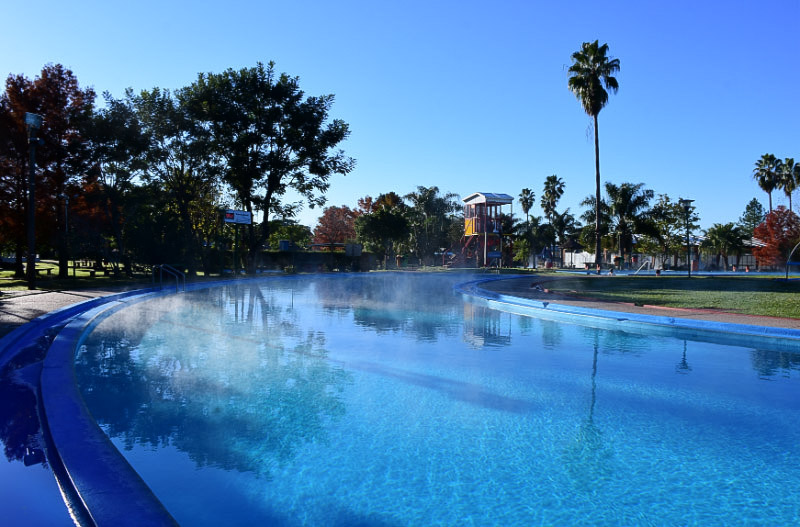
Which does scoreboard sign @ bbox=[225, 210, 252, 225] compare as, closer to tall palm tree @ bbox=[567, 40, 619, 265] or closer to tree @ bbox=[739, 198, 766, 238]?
tall palm tree @ bbox=[567, 40, 619, 265]

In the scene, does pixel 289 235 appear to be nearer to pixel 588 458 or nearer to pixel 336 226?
pixel 336 226

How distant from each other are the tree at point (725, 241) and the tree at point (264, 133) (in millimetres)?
44794

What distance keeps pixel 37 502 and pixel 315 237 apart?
80.8 meters

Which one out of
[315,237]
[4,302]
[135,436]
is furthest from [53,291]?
[315,237]

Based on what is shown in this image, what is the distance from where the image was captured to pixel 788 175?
200 feet

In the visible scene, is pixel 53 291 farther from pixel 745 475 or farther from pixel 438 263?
pixel 438 263

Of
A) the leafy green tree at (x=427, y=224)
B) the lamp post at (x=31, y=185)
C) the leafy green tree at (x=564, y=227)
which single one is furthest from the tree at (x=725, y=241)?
the lamp post at (x=31, y=185)

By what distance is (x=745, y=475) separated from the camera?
4543 mm

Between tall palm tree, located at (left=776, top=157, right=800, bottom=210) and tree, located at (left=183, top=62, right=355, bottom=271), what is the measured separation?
56.8 meters

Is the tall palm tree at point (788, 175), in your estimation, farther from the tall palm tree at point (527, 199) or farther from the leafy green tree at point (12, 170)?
the leafy green tree at point (12, 170)

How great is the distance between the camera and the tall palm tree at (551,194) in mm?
70625

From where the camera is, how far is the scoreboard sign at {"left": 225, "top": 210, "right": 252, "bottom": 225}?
111 feet

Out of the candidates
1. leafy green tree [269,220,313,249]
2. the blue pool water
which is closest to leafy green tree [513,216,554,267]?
leafy green tree [269,220,313,249]

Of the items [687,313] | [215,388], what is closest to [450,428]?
[215,388]
